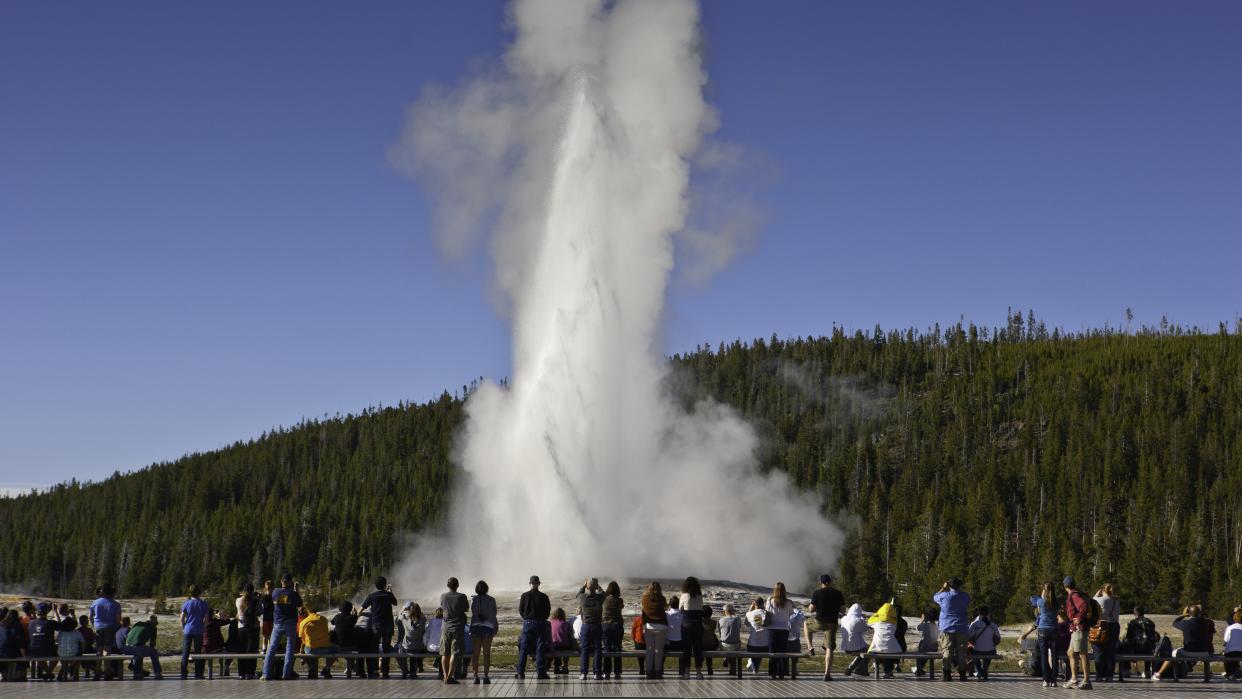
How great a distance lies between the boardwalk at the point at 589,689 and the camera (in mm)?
19203

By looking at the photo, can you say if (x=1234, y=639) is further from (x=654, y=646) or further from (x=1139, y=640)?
(x=654, y=646)

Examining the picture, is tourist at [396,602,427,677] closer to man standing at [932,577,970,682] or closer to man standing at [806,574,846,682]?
man standing at [806,574,846,682]

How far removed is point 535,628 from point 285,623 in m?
3.98

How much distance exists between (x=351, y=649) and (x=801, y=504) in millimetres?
107365

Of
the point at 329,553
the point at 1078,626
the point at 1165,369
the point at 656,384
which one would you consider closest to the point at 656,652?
the point at 1078,626

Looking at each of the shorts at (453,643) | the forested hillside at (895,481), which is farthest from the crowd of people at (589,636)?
the forested hillside at (895,481)

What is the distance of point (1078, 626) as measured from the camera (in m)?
21.4

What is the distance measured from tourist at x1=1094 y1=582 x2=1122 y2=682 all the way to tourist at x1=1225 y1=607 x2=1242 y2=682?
7.42ft

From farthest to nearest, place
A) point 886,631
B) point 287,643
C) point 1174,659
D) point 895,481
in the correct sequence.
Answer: point 895,481 < point 1174,659 < point 886,631 < point 287,643

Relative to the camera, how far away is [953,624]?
22.3 metres

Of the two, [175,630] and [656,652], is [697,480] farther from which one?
[656,652]

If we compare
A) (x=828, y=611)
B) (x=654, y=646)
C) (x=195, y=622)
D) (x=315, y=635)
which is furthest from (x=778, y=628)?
(x=195, y=622)

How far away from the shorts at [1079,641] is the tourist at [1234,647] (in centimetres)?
428

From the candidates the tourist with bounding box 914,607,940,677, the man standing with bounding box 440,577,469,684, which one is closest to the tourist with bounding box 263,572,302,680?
the man standing with bounding box 440,577,469,684
